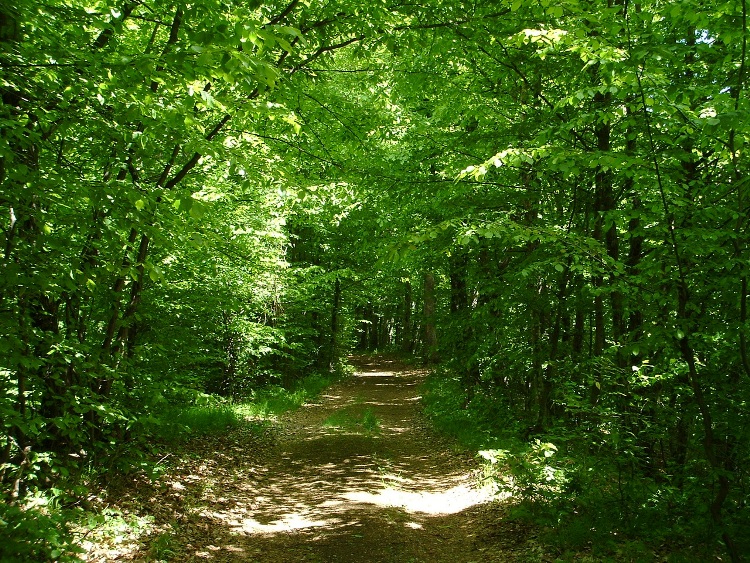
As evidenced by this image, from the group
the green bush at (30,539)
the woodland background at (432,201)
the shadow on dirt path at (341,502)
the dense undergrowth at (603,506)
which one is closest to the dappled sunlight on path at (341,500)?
the shadow on dirt path at (341,502)

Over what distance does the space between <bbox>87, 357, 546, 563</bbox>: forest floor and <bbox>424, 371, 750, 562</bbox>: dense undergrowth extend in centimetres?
37

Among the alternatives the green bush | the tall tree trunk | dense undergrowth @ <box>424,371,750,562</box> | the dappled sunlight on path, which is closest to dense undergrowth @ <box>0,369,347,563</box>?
the green bush

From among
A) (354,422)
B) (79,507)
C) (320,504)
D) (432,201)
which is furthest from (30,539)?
(354,422)

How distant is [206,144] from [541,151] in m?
2.90

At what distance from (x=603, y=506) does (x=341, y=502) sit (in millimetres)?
3627

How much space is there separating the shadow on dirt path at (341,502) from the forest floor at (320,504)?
0.02 meters

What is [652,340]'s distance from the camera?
4.02 m

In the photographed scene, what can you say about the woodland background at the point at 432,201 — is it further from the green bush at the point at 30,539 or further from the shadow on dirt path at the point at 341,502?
the shadow on dirt path at the point at 341,502

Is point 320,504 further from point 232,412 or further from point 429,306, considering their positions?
point 429,306

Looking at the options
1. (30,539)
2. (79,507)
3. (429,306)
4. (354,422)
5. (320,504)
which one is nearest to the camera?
(30,539)

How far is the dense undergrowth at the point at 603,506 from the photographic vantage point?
439 cm

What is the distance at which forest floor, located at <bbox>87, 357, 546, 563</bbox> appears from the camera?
5.44 metres

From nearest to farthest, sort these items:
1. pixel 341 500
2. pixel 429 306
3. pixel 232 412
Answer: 1. pixel 341 500
2. pixel 232 412
3. pixel 429 306

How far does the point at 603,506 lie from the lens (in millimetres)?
5082
